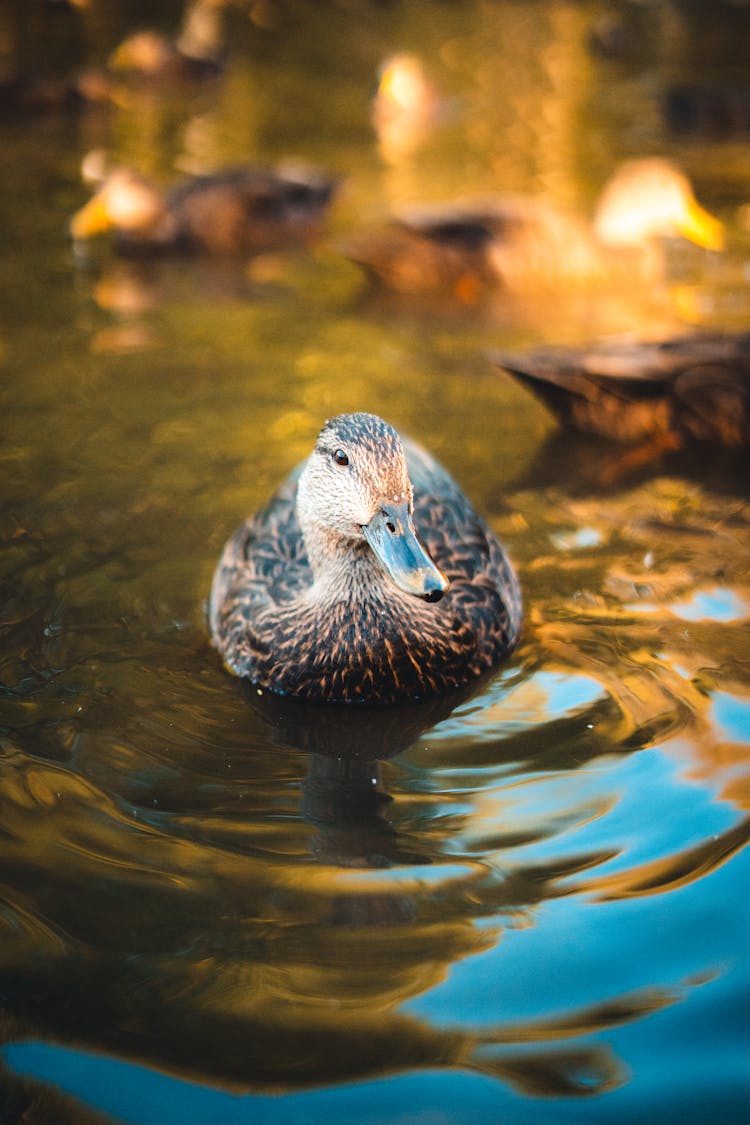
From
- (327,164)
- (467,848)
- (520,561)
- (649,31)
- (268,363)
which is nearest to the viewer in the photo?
(467,848)

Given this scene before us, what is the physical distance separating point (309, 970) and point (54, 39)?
19.5 m

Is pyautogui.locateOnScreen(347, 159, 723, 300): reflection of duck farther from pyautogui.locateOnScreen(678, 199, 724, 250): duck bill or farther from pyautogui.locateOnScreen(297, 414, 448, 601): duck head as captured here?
pyautogui.locateOnScreen(297, 414, 448, 601): duck head

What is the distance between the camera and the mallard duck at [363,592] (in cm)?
414

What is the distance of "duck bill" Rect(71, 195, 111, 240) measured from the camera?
32.2 feet

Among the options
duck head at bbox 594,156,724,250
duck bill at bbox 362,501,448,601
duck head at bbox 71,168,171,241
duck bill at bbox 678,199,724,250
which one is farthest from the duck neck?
duck bill at bbox 678,199,724,250

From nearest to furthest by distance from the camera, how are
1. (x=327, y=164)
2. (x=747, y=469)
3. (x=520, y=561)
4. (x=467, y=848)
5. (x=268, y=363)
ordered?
(x=467, y=848)
(x=520, y=561)
(x=747, y=469)
(x=268, y=363)
(x=327, y=164)

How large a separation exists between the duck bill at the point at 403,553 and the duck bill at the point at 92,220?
6.51 metres

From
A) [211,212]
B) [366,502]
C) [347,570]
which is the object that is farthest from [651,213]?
[366,502]

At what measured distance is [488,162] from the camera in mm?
13234

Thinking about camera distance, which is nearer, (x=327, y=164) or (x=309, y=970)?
(x=309, y=970)

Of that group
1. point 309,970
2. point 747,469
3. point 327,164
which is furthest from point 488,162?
point 309,970

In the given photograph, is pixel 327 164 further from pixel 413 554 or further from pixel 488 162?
pixel 413 554

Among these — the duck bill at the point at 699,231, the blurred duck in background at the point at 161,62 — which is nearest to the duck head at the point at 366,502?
the duck bill at the point at 699,231

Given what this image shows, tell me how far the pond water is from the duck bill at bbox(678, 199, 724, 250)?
0.81 meters
